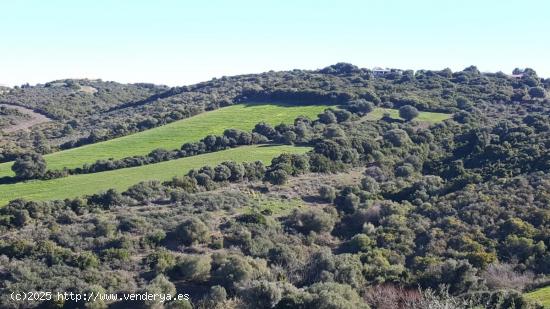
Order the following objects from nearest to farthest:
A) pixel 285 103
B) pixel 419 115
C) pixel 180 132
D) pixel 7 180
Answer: pixel 7 180, pixel 180 132, pixel 419 115, pixel 285 103

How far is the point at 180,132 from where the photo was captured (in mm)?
59812

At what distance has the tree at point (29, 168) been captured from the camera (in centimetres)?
4075

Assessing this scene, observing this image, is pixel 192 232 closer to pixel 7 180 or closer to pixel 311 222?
pixel 311 222

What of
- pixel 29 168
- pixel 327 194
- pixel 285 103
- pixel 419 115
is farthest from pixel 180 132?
pixel 419 115

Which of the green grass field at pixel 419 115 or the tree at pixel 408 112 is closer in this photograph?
the tree at pixel 408 112

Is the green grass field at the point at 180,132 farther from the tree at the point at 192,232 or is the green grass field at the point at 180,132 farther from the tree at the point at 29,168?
the tree at the point at 192,232

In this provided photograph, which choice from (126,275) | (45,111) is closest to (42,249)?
(126,275)

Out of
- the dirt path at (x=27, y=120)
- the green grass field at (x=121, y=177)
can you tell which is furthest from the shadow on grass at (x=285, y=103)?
the dirt path at (x=27, y=120)

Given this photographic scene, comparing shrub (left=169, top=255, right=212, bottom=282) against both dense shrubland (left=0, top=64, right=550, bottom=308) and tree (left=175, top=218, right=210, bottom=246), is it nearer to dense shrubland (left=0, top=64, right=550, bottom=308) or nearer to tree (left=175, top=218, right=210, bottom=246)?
dense shrubland (left=0, top=64, right=550, bottom=308)

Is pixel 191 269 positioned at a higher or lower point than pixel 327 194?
higher

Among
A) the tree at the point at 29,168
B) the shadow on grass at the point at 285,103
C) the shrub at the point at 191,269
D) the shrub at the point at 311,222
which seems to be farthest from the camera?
the shadow on grass at the point at 285,103

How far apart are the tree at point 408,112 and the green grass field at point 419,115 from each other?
1.98ft

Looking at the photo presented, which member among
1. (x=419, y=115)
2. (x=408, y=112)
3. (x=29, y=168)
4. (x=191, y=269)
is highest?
(x=408, y=112)

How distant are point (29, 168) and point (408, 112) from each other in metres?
42.6
